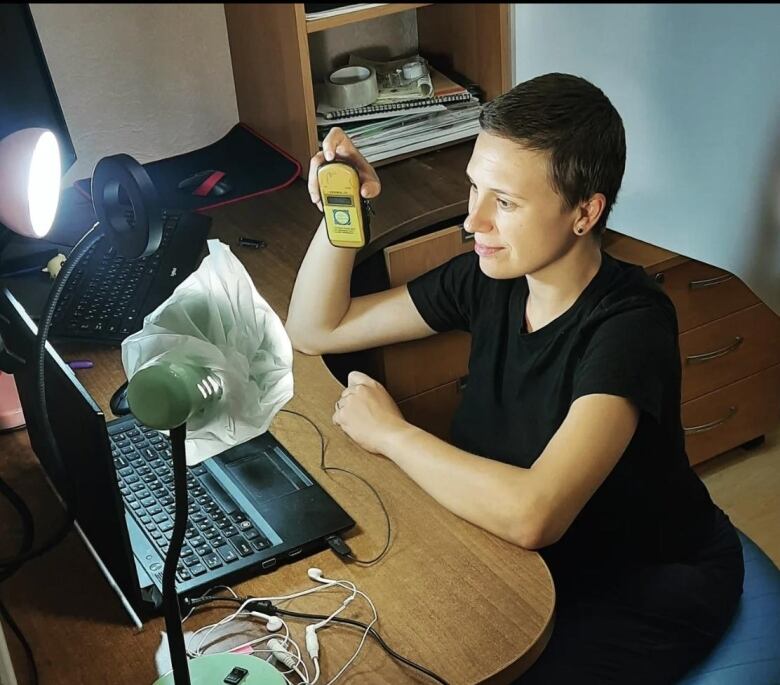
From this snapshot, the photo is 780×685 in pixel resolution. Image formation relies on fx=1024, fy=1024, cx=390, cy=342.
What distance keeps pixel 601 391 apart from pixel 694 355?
962 mm

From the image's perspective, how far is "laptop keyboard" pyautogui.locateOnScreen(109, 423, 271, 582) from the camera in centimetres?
105

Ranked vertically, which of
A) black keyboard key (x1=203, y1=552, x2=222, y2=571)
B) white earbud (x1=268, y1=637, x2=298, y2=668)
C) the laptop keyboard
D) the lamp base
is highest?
the lamp base

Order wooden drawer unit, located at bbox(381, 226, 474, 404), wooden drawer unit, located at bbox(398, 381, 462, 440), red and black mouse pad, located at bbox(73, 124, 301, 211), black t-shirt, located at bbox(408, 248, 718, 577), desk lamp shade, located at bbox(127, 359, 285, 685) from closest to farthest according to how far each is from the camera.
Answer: desk lamp shade, located at bbox(127, 359, 285, 685) → black t-shirt, located at bbox(408, 248, 718, 577) → wooden drawer unit, located at bbox(381, 226, 474, 404) → wooden drawer unit, located at bbox(398, 381, 462, 440) → red and black mouse pad, located at bbox(73, 124, 301, 211)

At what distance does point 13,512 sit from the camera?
115 centimetres

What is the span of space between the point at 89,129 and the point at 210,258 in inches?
45.4

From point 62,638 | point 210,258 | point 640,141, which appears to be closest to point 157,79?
point 640,141

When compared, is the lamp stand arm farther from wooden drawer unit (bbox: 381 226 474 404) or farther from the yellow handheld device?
wooden drawer unit (bbox: 381 226 474 404)

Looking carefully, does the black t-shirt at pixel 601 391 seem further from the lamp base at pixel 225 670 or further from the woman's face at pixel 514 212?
the lamp base at pixel 225 670

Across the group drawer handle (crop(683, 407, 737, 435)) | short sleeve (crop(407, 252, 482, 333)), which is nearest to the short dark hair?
short sleeve (crop(407, 252, 482, 333))

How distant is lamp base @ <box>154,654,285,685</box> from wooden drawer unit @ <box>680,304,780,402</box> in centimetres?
132

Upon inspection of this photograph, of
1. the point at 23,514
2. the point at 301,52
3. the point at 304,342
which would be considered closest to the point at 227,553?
the point at 23,514

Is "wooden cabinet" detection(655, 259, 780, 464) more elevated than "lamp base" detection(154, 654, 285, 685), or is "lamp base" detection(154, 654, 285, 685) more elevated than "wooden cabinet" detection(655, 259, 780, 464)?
"lamp base" detection(154, 654, 285, 685)

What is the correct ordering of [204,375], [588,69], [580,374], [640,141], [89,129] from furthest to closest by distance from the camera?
[89,129] → [640,141] → [580,374] → [588,69] → [204,375]

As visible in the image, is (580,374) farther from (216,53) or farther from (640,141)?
(216,53)
